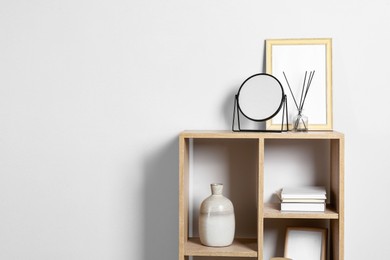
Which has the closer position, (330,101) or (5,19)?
(330,101)

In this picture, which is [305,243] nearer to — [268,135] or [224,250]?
[224,250]

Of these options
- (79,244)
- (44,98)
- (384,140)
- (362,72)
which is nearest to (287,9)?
(362,72)

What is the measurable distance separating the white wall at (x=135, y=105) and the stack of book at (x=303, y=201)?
295mm

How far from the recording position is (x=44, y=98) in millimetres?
3068

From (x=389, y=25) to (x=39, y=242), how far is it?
1.98m

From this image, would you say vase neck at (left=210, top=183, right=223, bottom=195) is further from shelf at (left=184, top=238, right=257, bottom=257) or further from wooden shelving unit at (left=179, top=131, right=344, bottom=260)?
shelf at (left=184, top=238, right=257, bottom=257)

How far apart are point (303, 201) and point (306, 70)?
62 centimetres

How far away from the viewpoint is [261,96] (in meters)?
2.84

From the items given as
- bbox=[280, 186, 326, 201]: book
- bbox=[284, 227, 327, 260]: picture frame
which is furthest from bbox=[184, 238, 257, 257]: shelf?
bbox=[280, 186, 326, 201]: book

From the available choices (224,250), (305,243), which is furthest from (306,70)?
(224,250)

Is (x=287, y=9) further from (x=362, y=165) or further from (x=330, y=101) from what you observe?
(x=362, y=165)

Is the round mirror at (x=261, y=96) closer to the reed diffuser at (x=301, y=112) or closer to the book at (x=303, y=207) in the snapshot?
the reed diffuser at (x=301, y=112)

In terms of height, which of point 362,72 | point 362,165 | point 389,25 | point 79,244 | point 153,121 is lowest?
point 79,244

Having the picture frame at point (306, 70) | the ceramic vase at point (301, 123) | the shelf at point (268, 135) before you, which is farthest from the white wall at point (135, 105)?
the shelf at point (268, 135)
